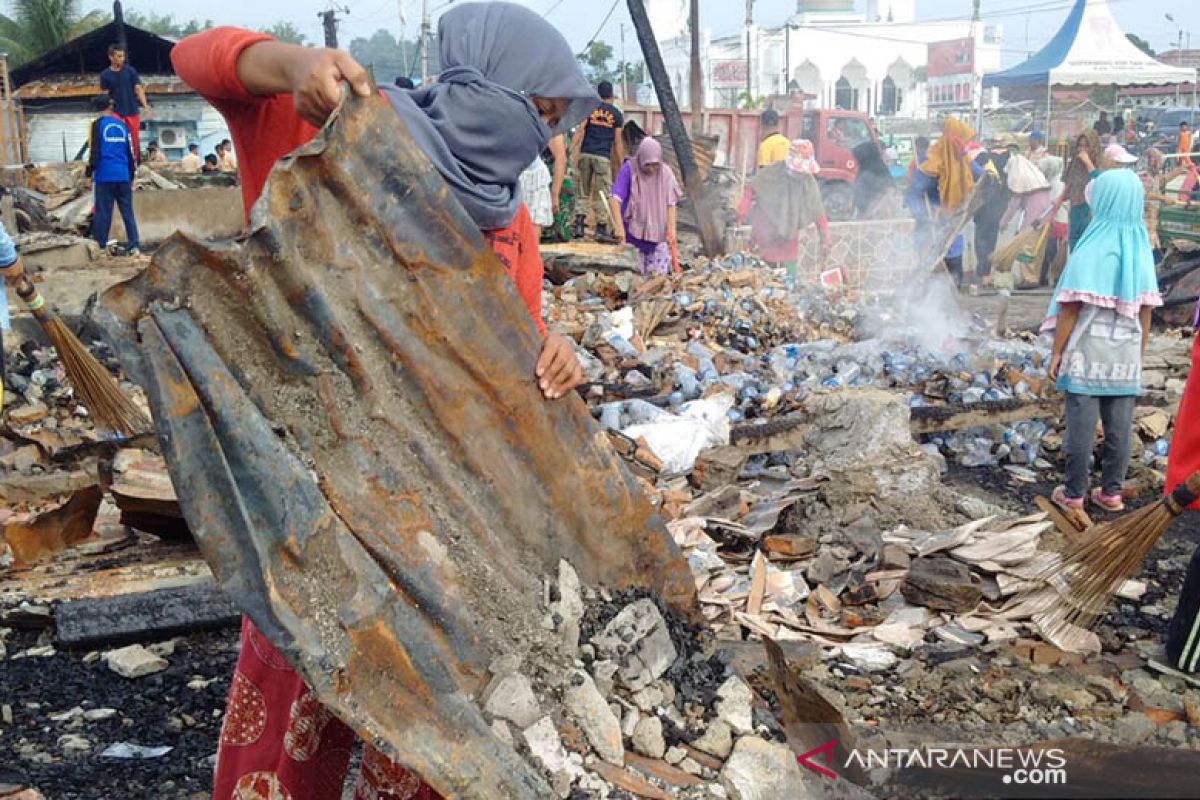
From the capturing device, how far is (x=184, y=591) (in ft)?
15.1

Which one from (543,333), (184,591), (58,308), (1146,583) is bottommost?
(1146,583)

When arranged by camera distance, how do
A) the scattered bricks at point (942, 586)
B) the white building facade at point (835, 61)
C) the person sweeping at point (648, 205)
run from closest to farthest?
the scattered bricks at point (942, 586), the person sweeping at point (648, 205), the white building facade at point (835, 61)

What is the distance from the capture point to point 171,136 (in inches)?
1248

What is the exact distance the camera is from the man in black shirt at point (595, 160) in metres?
14.4

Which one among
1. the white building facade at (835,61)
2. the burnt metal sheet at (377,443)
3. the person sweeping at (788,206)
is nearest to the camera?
the burnt metal sheet at (377,443)

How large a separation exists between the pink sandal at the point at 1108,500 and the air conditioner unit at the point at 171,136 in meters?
29.9

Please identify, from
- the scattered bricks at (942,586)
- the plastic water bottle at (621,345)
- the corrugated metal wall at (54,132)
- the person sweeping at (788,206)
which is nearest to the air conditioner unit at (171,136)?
the corrugated metal wall at (54,132)

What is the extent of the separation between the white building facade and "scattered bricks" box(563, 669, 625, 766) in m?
55.5

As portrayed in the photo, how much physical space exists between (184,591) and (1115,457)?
494 centimetres

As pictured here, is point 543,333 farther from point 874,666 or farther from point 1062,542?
point 1062,542

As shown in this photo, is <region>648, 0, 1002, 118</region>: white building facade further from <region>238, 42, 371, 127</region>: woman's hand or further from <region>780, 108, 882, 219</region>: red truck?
<region>238, 42, 371, 127</region>: woman's hand

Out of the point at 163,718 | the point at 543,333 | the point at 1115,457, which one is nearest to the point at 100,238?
the point at 163,718

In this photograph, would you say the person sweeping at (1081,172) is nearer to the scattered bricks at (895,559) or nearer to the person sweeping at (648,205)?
the person sweeping at (648,205)

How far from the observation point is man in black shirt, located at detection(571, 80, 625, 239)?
14375 mm
